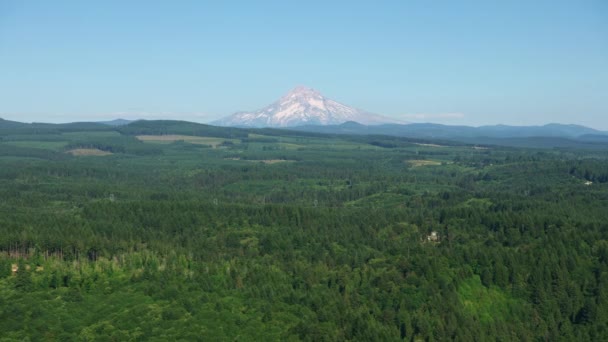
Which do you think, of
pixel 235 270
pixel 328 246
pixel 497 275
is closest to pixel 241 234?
pixel 328 246

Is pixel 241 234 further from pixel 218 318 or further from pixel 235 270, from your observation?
pixel 218 318

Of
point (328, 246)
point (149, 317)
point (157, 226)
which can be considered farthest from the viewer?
point (157, 226)

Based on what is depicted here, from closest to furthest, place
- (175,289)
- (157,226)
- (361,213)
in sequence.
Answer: (175,289)
(157,226)
(361,213)

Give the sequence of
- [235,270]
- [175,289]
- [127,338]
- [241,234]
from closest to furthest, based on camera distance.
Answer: [127,338], [175,289], [235,270], [241,234]

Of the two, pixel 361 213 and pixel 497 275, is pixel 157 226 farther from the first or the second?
pixel 497 275

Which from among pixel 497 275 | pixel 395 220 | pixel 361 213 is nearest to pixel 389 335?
pixel 497 275

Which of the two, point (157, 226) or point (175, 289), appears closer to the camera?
point (175, 289)

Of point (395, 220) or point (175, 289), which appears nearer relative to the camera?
point (175, 289)

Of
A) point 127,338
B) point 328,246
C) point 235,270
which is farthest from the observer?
point 328,246
